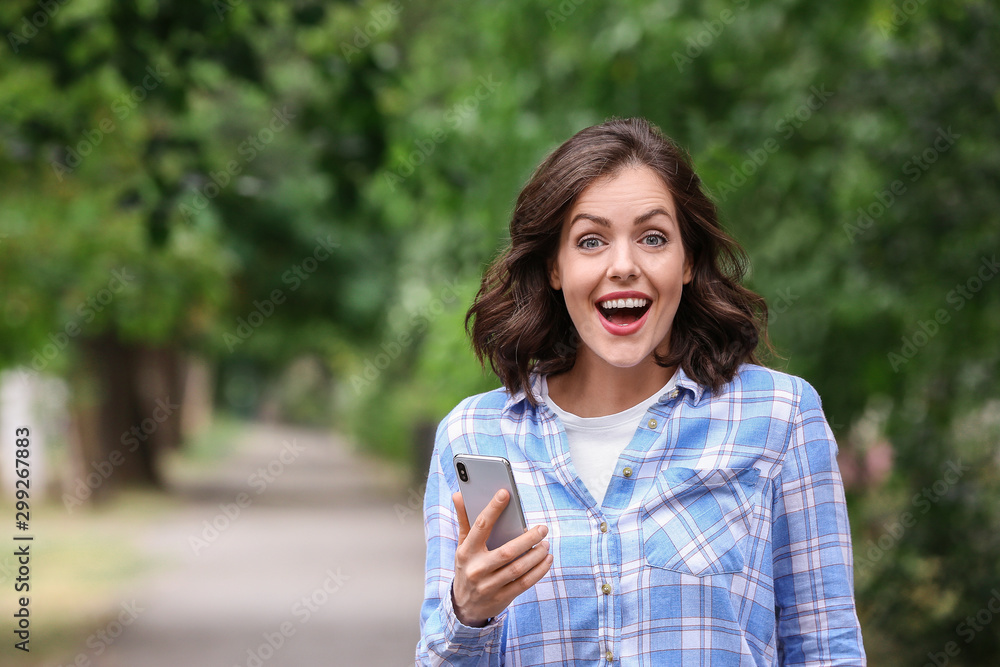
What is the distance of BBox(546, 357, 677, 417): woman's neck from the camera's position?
231 centimetres

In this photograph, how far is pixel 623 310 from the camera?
7.41 ft

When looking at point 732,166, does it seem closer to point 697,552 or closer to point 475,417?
A: point 475,417

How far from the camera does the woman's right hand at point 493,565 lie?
6.41 feet

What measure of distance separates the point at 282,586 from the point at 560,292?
9760mm

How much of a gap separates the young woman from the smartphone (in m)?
0.04

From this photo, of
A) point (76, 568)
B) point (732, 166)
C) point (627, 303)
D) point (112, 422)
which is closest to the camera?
point (627, 303)

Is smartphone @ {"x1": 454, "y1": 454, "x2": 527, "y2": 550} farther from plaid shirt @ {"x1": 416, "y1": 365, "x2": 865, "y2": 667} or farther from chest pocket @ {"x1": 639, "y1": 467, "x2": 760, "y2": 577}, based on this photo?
chest pocket @ {"x1": 639, "y1": 467, "x2": 760, "y2": 577}

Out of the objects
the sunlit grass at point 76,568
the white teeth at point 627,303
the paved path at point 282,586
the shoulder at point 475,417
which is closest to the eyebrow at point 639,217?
the white teeth at point 627,303

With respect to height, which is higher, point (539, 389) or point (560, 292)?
point (560, 292)

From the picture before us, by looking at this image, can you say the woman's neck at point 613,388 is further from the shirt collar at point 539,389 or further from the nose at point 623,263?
the nose at point 623,263

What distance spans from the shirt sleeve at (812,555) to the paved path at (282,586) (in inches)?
259

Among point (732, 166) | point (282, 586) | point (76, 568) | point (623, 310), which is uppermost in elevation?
point (732, 166)

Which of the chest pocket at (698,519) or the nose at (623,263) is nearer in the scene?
the chest pocket at (698,519)

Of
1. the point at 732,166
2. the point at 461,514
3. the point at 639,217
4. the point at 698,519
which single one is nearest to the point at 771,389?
the point at 698,519
